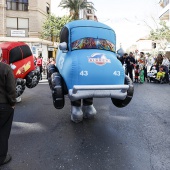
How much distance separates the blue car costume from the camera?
4770 millimetres

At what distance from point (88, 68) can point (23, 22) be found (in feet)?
98.5

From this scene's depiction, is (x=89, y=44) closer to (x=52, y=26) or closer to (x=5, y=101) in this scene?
(x=5, y=101)

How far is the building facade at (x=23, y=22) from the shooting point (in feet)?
104

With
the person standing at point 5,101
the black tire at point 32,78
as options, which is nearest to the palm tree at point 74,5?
the black tire at point 32,78

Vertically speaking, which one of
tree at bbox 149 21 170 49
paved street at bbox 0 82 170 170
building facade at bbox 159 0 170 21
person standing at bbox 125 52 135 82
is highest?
building facade at bbox 159 0 170 21

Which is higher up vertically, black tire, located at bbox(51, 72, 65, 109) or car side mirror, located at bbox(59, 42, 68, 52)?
car side mirror, located at bbox(59, 42, 68, 52)

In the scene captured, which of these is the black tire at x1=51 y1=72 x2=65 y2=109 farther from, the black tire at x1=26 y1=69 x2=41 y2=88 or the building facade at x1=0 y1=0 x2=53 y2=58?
the building facade at x1=0 y1=0 x2=53 y2=58

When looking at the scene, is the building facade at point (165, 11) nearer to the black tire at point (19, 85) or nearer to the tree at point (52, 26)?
the tree at point (52, 26)

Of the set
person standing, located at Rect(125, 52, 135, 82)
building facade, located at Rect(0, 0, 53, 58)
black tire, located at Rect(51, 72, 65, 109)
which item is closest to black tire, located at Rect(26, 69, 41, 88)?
black tire, located at Rect(51, 72, 65, 109)

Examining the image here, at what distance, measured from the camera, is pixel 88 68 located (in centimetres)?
479

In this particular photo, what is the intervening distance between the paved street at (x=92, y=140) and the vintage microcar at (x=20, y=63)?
2.58ft

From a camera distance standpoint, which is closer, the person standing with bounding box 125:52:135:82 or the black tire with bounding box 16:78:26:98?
the black tire with bounding box 16:78:26:98

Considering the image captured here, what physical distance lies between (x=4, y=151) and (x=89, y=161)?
1157 mm

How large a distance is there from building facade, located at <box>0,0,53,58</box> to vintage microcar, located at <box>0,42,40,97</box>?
961 inches
